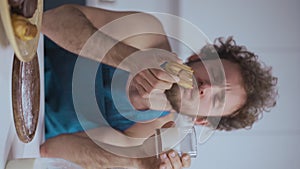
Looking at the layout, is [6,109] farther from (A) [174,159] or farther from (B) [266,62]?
(B) [266,62]

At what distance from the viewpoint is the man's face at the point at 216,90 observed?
966 millimetres

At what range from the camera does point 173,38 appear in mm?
1476

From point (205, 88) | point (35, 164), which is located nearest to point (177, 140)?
point (35, 164)

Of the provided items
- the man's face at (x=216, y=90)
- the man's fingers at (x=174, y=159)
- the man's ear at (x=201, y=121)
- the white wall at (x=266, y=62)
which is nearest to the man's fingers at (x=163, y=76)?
the man's fingers at (x=174, y=159)

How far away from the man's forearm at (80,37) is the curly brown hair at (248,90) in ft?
1.36

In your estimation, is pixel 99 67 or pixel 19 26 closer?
pixel 19 26

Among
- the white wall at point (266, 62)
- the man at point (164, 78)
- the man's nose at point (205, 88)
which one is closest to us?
the man at point (164, 78)

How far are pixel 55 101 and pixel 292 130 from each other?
73 centimetres

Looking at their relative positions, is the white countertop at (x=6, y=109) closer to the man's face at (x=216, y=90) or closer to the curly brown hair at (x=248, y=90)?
the man's face at (x=216, y=90)

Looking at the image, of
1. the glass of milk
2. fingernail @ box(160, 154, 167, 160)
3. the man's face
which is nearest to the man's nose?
the man's face

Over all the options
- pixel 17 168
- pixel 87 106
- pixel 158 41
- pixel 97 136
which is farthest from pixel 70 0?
pixel 17 168

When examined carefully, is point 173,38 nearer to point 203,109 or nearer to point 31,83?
point 203,109

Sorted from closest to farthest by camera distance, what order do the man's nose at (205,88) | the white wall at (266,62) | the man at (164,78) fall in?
1. the man at (164,78)
2. the man's nose at (205,88)
3. the white wall at (266,62)

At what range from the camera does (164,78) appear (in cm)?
60
